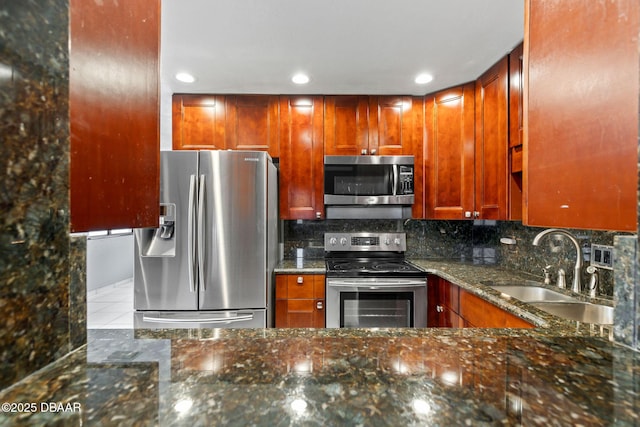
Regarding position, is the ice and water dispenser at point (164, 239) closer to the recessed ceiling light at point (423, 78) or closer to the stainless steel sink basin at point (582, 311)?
the recessed ceiling light at point (423, 78)

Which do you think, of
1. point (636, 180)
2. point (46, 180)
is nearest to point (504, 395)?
point (636, 180)

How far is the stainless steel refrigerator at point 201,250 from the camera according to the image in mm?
2070

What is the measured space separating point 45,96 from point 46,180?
5.3 inches

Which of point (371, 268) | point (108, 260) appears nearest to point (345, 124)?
point (371, 268)

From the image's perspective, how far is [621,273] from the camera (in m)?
0.61

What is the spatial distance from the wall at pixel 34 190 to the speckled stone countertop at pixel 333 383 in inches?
2.8

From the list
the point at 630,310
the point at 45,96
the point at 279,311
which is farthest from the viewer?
the point at 279,311

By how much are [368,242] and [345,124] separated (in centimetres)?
112

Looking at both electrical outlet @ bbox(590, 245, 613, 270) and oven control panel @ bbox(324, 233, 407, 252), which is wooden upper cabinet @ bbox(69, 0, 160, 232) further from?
oven control panel @ bbox(324, 233, 407, 252)

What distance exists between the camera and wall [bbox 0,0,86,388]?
443 mm

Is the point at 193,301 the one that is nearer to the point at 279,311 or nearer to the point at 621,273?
the point at 279,311

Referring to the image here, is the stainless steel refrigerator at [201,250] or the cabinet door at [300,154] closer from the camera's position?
Answer: the stainless steel refrigerator at [201,250]

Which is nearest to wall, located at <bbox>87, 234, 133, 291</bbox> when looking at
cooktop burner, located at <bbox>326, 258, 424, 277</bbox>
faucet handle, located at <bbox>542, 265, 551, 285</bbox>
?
cooktop burner, located at <bbox>326, 258, 424, 277</bbox>

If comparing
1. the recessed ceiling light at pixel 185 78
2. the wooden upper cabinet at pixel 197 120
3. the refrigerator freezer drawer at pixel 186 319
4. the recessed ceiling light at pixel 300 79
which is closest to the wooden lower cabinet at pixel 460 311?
the refrigerator freezer drawer at pixel 186 319
